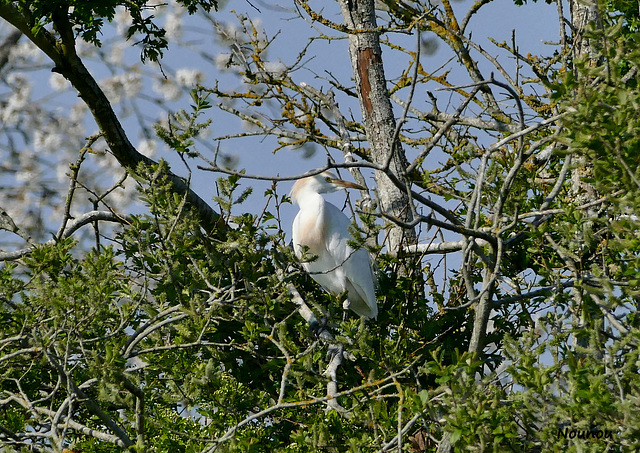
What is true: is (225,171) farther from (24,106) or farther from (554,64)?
(24,106)

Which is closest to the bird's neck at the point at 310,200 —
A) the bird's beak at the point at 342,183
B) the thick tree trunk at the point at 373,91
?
the bird's beak at the point at 342,183

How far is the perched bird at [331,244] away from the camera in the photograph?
4.51 m

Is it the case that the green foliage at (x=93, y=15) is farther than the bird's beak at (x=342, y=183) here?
No

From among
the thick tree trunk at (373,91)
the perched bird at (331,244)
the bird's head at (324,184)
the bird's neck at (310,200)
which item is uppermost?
the thick tree trunk at (373,91)

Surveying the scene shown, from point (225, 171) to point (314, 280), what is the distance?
2354 mm

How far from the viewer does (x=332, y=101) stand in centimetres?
554

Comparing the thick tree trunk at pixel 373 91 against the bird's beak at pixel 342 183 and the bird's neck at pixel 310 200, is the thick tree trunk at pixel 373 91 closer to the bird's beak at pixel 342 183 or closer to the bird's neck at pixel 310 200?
the bird's beak at pixel 342 183

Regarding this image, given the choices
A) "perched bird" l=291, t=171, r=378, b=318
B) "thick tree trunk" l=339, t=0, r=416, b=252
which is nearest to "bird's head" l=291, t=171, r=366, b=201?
"perched bird" l=291, t=171, r=378, b=318

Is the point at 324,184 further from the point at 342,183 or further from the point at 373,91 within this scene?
Result: the point at 373,91

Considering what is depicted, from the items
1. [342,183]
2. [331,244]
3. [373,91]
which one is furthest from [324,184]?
[373,91]

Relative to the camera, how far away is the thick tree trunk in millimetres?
5070

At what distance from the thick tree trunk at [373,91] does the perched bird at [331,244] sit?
10.8 inches

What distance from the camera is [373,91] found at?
5.34 m

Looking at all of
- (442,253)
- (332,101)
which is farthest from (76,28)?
(442,253)
